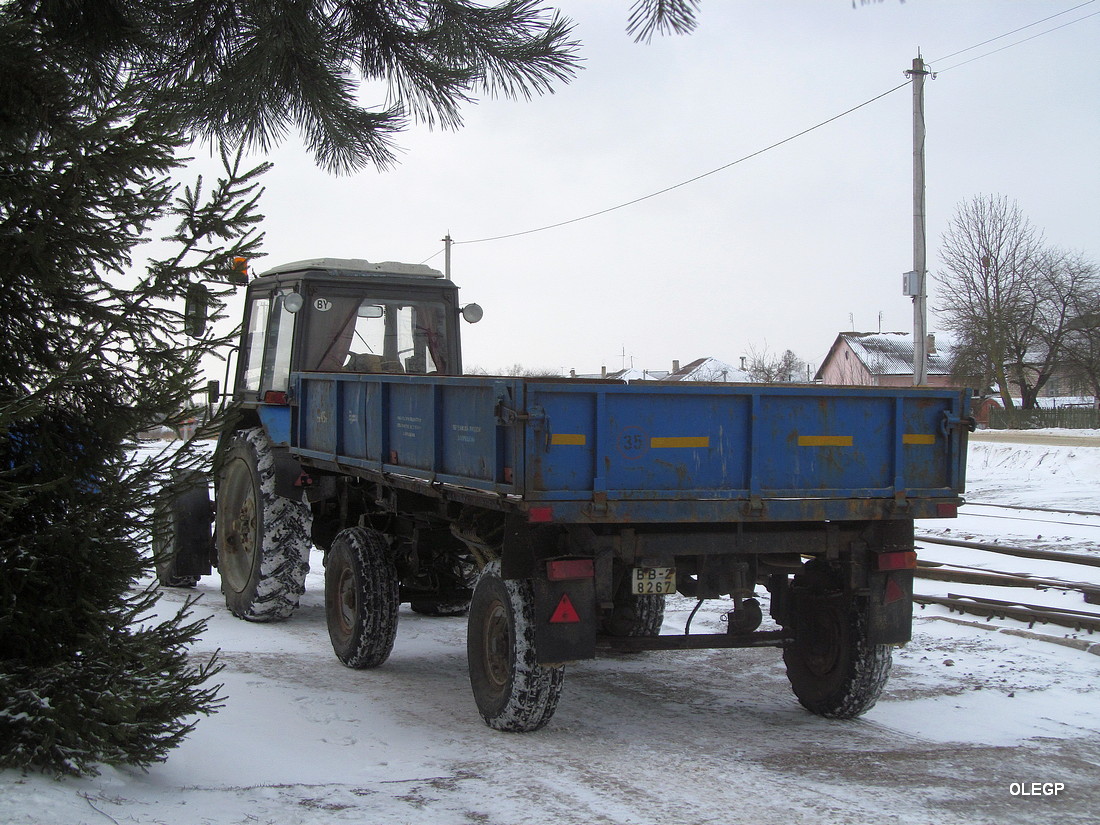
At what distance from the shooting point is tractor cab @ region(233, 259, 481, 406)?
8.95 meters

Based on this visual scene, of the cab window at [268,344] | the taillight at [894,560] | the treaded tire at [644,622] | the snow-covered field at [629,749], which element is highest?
the cab window at [268,344]

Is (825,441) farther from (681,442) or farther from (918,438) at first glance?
(681,442)

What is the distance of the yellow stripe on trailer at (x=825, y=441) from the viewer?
582cm

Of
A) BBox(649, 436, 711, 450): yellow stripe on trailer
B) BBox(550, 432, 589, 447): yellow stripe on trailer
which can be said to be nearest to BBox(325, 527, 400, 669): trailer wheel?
BBox(550, 432, 589, 447): yellow stripe on trailer

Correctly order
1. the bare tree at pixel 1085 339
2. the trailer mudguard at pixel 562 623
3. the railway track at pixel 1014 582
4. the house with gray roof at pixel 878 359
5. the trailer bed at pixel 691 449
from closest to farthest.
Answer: the trailer bed at pixel 691 449, the trailer mudguard at pixel 562 623, the railway track at pixel 1014 582, the bare tree at pixel 1085 339, the house with gray roof at pixel 878 359

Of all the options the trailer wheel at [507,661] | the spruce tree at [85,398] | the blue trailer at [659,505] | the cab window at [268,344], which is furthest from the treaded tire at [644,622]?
the spruce tree at [85,398]

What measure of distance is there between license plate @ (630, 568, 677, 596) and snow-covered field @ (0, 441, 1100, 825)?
78 centimetres

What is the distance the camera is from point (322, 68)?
4.04 m

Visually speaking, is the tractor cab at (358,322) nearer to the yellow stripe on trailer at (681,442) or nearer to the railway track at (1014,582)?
the yellow stripe on trailer at (681,442)

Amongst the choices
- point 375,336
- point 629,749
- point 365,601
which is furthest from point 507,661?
point 375,336

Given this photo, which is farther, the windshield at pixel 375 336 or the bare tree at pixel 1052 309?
the bare tree at pixel 1052 309

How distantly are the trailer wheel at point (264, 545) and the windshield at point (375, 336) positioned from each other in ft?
2.99

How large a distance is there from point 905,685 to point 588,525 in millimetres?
2619

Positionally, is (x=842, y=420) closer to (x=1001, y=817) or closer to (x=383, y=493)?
(x=1001, y=817)
